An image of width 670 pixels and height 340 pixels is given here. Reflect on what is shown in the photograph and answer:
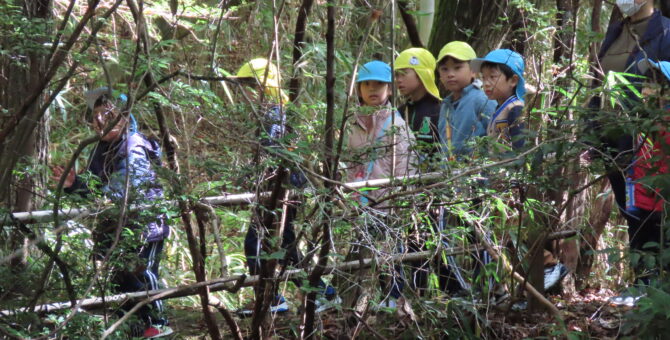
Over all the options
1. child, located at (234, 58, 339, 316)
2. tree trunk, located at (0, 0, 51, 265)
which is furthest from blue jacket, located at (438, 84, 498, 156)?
tree trunk, located at (0, 0, 51, 265)

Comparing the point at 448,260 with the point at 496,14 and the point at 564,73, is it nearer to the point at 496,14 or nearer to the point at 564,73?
the point at 564,73

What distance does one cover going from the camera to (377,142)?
265cm

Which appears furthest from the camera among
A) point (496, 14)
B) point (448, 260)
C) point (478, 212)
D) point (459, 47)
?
point (496, 14)

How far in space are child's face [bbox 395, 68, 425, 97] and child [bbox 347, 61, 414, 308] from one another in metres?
0.18

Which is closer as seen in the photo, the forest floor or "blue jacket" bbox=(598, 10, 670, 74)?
the forest floor

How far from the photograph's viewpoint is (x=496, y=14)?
4.79 m

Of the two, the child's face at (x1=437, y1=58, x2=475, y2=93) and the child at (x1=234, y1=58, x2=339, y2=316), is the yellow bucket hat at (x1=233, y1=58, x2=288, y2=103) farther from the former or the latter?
the child's face at (x1=437, y1=58, x2=475, y2=93)

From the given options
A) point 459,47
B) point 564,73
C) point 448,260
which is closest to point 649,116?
point 564,73

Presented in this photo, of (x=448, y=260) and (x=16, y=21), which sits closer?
(x=16, y=21)

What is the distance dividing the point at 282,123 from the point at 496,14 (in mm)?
2671

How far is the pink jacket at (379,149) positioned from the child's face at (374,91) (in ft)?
0.94

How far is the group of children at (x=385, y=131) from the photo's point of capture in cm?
259

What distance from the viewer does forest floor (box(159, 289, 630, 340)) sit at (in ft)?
9.36

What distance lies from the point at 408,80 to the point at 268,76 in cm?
126
